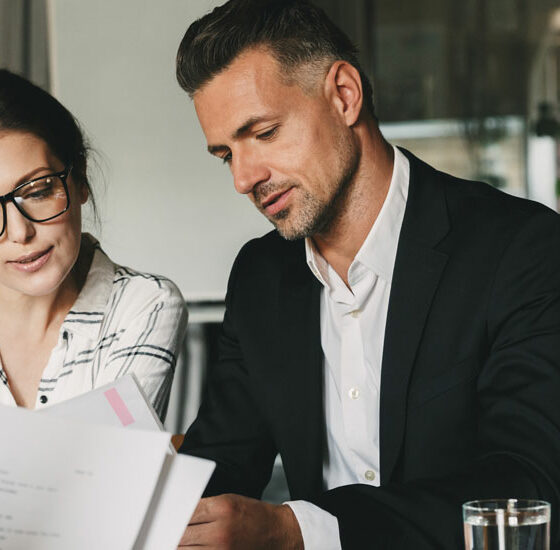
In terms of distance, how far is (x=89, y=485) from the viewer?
854 mm

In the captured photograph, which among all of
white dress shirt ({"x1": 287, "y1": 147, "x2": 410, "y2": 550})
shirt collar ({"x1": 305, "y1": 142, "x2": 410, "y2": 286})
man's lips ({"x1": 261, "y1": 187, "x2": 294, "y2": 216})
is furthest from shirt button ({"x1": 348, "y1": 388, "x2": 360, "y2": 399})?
man's lips ({"x1": 261, "y1": 187, "x2": 294, "y2": 216})

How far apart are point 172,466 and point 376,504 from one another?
0.35 metres

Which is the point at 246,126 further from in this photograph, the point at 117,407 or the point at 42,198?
the point at 117,407

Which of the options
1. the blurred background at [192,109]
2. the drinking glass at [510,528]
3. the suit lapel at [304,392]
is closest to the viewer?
the drinking glass at [510,528]

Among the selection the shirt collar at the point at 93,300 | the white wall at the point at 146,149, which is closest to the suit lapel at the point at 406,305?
the shirt collar at the point at 93,300

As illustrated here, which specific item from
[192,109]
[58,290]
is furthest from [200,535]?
[192,109]

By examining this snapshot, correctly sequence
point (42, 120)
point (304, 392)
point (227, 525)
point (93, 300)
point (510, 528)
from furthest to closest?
point (93, 300)
point (42, 120)
point (304, 392)
point (227, 525)
point (510, 528)

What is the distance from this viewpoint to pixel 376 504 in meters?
1.12

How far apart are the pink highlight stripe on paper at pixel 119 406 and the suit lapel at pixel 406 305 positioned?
566 mm

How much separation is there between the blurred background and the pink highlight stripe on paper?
78.3 inches

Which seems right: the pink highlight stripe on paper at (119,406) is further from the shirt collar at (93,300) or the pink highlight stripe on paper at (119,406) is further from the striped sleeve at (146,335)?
the shirt collar at (93,300)

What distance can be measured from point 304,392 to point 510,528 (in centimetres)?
80

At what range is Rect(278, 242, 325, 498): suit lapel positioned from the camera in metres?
1.57

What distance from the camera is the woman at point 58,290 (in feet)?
5.41
